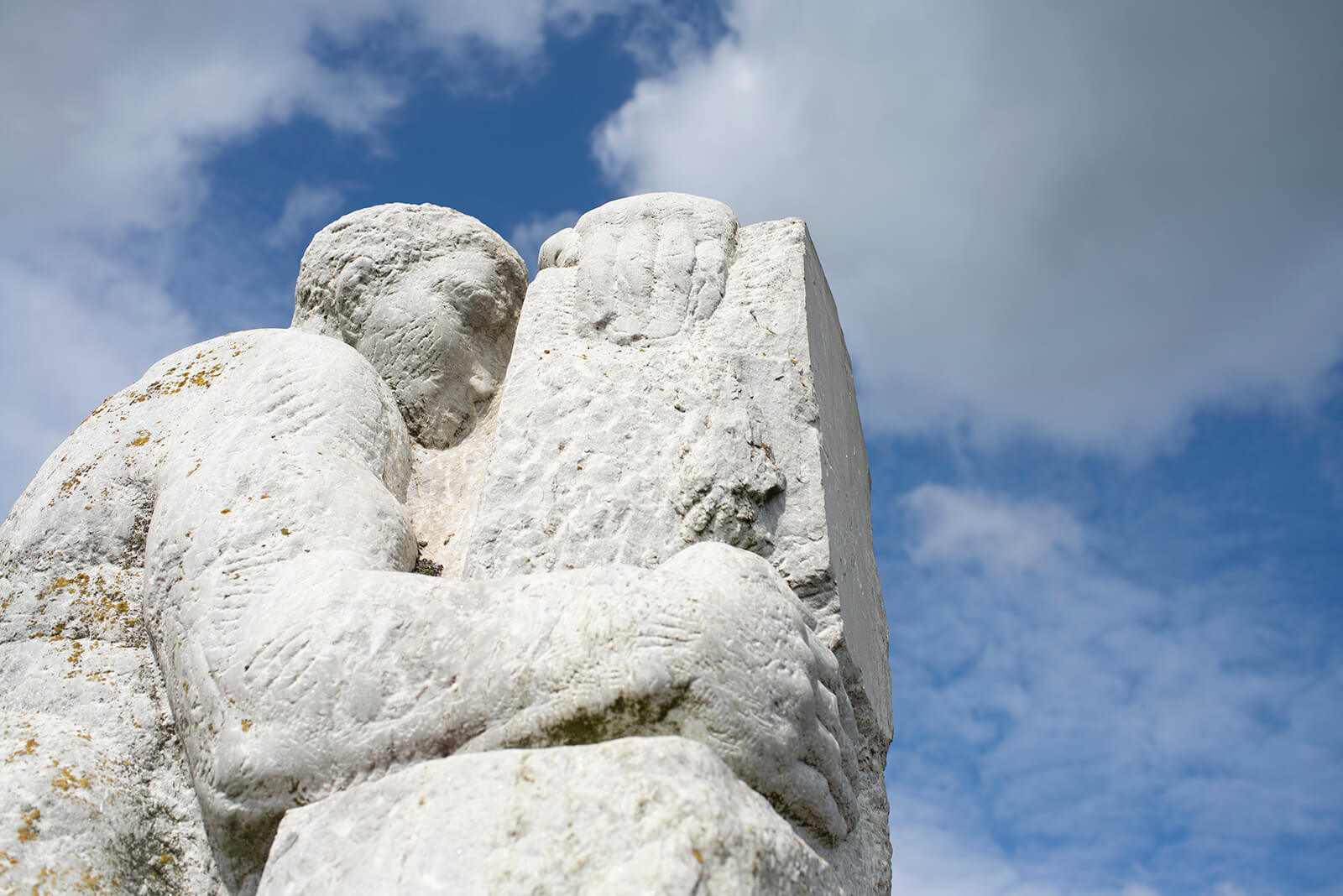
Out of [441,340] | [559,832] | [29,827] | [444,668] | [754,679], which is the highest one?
[441,340]

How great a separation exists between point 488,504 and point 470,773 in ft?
3.88

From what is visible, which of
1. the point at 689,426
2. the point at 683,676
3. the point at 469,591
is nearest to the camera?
the point at 683,676

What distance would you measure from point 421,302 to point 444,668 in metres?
1.95

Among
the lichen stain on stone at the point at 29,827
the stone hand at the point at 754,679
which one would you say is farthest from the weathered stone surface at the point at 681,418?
the lichen stain on stone at the point at 29,827

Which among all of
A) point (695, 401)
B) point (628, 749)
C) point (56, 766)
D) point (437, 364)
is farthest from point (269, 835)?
point (437, 364)

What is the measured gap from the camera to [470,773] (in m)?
2.15

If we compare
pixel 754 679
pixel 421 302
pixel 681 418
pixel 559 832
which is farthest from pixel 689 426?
pixel 559 832

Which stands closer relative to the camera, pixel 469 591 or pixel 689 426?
pixel 469 591

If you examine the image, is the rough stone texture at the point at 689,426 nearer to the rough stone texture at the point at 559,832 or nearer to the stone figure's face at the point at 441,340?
the stone figure's face at the point at 441,340

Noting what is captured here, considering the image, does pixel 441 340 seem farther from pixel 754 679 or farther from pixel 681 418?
pixel 754 679

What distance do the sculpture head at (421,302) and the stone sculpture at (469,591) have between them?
0.01m

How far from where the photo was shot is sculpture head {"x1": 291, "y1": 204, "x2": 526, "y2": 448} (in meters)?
3.97

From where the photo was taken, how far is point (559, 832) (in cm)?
199

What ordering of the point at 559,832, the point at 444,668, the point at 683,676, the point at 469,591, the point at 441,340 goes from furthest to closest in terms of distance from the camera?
the point at 441,340 → the point at 469,591 → the point at 444,668 → the point at 683,676 → the point at 559,832
